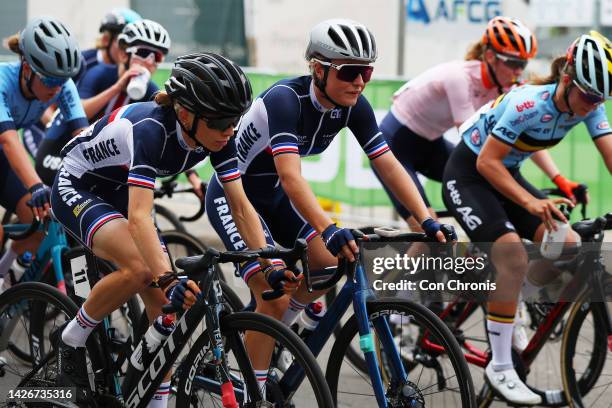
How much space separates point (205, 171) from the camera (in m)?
11.8

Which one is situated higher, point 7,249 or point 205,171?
point 7,249

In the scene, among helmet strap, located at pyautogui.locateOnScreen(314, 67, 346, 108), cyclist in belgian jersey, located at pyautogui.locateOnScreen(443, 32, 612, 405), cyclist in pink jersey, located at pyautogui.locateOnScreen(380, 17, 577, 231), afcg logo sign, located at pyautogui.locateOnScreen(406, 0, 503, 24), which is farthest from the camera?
afcg logo sign, located at pyautogui.locateOnScreen(406, 0, 503, 24)

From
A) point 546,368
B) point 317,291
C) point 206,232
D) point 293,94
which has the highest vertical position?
point 293,94

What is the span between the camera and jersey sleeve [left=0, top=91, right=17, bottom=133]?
6.41 meters

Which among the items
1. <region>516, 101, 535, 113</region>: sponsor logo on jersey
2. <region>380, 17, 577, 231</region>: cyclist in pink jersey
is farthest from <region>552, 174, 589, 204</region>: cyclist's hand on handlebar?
<region>516, 101, 535, 113</region>: sponsor logo on jersey

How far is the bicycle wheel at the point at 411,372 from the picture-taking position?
15.7ft

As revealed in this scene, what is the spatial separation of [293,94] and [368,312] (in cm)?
115

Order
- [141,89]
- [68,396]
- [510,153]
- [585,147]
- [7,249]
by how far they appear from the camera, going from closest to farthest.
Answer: [68,396], [510,153], [7,249], [141,89], [585,147]

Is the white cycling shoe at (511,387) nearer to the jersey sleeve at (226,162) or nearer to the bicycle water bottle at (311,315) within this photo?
the bicycle water bottle at (311,315)

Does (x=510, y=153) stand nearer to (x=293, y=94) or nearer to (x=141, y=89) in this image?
(x=293, y=94)

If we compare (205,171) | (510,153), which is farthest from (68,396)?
(205,171)

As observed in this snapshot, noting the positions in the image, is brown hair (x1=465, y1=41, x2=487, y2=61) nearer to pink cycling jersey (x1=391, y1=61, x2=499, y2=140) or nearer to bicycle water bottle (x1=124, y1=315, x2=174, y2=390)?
pink cycling jersey (x1=391, y1=61, x2=499, y2=140)

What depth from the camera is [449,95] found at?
23.4 feet

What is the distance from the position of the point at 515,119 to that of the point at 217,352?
222cm
